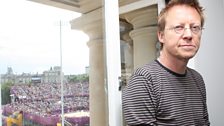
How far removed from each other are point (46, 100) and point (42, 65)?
0.76 ft

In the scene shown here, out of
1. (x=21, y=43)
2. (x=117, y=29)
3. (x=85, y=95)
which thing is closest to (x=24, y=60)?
(x=21, y=43)

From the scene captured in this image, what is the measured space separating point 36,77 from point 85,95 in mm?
340

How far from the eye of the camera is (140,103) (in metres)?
1.03

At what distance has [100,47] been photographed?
1.54m

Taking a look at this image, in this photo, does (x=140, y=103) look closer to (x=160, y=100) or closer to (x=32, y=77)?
(x=160, y=100)

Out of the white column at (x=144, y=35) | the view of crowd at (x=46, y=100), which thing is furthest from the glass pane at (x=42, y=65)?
the white column at (x=144, y=35)

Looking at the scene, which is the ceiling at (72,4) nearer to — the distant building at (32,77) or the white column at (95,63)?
the white column at (95,63)

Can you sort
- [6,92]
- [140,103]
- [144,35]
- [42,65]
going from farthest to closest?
[144,35]
[42,65]
[6,92]
[140,103]

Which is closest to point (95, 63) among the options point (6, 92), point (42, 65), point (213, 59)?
point (42, 65)

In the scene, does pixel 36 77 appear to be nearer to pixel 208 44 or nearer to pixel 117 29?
pixel 117 29

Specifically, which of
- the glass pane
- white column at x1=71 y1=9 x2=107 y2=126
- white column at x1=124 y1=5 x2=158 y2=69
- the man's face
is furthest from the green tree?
the man's face

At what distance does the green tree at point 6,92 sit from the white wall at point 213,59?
1169 mm

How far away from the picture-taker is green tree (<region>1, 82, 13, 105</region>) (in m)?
1.57

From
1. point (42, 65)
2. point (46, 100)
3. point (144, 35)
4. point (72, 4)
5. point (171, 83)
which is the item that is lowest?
point (46, 100)
